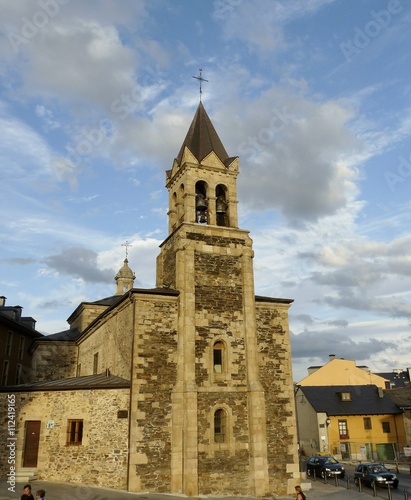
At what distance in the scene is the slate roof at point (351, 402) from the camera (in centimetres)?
4084

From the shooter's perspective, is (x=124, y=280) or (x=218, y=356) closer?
(x=218, y=356)

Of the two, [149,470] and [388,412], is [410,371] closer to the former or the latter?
[388,412]

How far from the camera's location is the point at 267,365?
2202 cm

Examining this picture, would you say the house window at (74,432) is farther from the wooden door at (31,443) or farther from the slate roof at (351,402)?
the slate roof at (351,402)

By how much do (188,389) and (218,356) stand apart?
7.89ft

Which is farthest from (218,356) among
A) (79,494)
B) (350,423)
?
(350,423)

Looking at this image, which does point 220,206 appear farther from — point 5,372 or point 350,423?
point 350,423

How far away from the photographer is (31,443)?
19172mm

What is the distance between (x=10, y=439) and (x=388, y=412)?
34430mm

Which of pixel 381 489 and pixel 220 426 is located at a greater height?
pixel 220 426

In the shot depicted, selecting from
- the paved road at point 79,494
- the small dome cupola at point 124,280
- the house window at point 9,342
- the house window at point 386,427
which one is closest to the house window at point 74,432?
the paved road at point 79,494

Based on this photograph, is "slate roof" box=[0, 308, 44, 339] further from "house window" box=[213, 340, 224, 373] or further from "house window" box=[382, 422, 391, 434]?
"house window" box=[382, 422, 391, 434]

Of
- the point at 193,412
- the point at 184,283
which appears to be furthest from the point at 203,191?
the point at 193,412

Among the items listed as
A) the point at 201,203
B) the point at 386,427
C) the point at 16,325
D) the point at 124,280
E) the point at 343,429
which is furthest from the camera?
the point at 124,280
